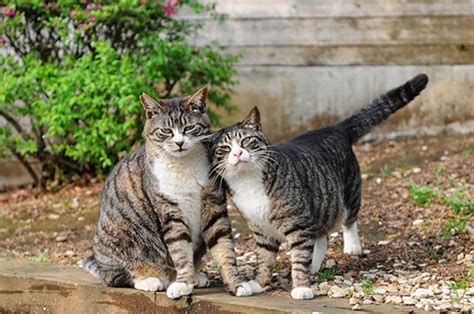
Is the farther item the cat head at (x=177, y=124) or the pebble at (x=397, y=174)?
the pebble at (x=397, y=174)

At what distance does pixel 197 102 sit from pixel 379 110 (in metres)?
1.48

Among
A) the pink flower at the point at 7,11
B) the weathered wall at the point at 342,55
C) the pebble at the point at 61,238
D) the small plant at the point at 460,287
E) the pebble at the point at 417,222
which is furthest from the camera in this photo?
the weathered wall at the point at 342,55

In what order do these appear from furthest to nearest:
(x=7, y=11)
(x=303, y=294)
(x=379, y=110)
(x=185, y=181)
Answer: (x=7, y=11)
(x=379, y=110)
(x=185, y=181)
(x=303, y=294)

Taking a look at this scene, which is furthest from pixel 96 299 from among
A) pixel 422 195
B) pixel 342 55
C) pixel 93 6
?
pixel 342 55

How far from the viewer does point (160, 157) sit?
212 inches

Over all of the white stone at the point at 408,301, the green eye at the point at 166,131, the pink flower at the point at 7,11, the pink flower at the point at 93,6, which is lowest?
the white stone at the point at 408,301

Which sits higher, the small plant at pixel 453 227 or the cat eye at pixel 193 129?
the cat eye at pixel 193 129

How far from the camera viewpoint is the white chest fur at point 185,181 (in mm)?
5336

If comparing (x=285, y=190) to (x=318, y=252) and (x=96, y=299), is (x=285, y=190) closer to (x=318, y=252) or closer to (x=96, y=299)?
(x=318, y=252)

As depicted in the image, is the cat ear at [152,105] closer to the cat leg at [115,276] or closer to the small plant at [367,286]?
the cat leg at [115,276]

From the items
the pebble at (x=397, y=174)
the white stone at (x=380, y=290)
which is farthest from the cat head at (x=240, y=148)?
the pebble at (x=397, y=174)

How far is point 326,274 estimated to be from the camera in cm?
578

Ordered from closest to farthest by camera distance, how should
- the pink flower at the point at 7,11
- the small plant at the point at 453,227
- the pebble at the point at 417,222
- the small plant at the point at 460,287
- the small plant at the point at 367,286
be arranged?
the small plant at the point at 460,287 < the small plant at the point at 367,286 < the small plant at the point at 453,227 < the pebble at the point at 417,222 < the pink flower at the point at 7,11

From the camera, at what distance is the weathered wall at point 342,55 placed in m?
10.3
